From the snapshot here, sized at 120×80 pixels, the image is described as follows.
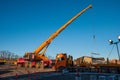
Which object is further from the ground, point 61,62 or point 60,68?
point 61,62

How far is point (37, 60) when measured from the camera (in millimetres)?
42875

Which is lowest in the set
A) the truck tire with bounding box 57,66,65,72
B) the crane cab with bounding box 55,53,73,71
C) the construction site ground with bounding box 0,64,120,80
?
the construction site ground with bounding box 0,64,120,80

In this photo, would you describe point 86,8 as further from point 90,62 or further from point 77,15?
point 90,62

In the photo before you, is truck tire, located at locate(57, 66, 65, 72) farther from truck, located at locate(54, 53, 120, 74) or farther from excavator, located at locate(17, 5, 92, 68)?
excavator, located at locate(17, 5, 92, 68)

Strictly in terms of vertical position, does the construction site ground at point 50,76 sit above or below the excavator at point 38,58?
below

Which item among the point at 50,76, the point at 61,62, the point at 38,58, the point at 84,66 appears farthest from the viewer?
the point at 38,58

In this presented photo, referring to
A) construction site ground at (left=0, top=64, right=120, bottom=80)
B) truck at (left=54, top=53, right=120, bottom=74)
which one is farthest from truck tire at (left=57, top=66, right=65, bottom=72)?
construction site ground at (left=0, top=64, right=120, bottom=80)

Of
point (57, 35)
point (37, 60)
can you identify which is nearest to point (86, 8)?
point (57, 35)

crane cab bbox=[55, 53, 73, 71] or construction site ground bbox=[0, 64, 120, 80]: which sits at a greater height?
crane cab bbox=[55, 53, 73, 71]

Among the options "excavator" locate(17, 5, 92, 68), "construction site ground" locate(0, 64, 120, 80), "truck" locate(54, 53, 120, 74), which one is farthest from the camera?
"excavator" locate(17, 5, 92, 68)

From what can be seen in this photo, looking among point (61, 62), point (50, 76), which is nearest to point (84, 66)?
point (61, 62)

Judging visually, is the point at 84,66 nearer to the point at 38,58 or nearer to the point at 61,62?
the point at 61,62

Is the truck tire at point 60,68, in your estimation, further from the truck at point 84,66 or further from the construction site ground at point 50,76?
the construction site ground at point 50,76

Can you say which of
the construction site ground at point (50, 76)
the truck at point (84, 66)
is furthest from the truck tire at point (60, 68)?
the construction site ground at point (50, 76)
